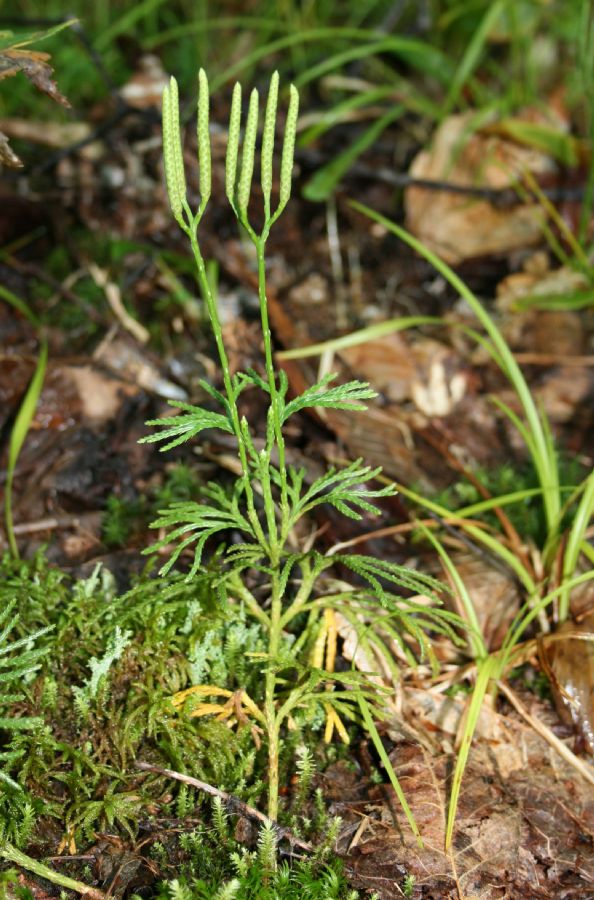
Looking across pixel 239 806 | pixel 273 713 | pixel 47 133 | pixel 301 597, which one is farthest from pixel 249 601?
pixel 47 133

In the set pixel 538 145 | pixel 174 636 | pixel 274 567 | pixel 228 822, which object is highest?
pixel 538 145

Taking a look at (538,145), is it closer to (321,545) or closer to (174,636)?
(321,545)

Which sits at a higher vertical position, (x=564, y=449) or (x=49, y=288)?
(x=49, y=288)

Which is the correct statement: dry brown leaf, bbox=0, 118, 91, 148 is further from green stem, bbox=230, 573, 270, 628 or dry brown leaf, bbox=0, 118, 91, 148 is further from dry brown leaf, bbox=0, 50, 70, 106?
green stem, bbox=230, 573, 270, 628

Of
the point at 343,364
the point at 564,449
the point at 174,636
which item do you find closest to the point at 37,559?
the point at 174,636

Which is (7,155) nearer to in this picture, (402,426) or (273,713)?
(273,713)

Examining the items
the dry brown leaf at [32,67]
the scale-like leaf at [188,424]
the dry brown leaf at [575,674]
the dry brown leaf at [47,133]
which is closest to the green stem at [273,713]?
the scale-like leaf at [188,424]

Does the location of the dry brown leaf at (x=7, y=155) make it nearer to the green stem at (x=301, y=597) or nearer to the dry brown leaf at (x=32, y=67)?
the dry brown leaf at (x=32, y=67)

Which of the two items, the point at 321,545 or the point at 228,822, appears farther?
the point at 321,545
